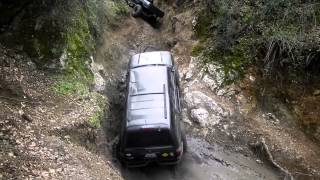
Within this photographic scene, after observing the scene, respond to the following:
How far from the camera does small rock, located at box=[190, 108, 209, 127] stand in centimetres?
1172

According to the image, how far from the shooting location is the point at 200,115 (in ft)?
38.8

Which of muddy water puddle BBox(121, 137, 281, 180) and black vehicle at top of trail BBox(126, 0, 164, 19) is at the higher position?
black vehicle at top of trail BBox(126, 0, 164, 19)

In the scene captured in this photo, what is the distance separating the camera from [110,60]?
1386 cm

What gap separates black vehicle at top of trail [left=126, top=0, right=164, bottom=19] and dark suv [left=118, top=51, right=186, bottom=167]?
7056 mm

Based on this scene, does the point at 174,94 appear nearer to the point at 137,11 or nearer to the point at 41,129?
the point at 41,129

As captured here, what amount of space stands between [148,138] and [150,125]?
0.31 meters

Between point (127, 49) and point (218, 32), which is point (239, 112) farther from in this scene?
point (127, 49)

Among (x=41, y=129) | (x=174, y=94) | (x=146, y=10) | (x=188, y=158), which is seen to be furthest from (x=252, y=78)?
(x=41, y=129)


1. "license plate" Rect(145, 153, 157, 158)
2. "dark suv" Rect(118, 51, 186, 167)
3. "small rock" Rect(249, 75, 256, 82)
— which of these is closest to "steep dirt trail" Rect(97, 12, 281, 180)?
"dark suv" Rect(118, 51, 186, 167)

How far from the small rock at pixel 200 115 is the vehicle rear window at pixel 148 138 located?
2.76 metres

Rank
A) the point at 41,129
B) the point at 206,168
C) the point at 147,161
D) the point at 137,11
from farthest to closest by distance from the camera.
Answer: the point at 137,11 → the point at 206,168 → the point at 147,161 → the point at 41,129

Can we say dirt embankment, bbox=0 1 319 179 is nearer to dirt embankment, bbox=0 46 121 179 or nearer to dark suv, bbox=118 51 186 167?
dirt embankment, bbox=0 46 121 179

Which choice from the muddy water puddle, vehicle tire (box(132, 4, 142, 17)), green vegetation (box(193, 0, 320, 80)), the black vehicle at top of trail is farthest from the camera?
vehicle tire (box(132, 4, 142, 17))

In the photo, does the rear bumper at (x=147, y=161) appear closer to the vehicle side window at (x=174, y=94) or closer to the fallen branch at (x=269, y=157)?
the vehicle side window at (x=174, y=94)
